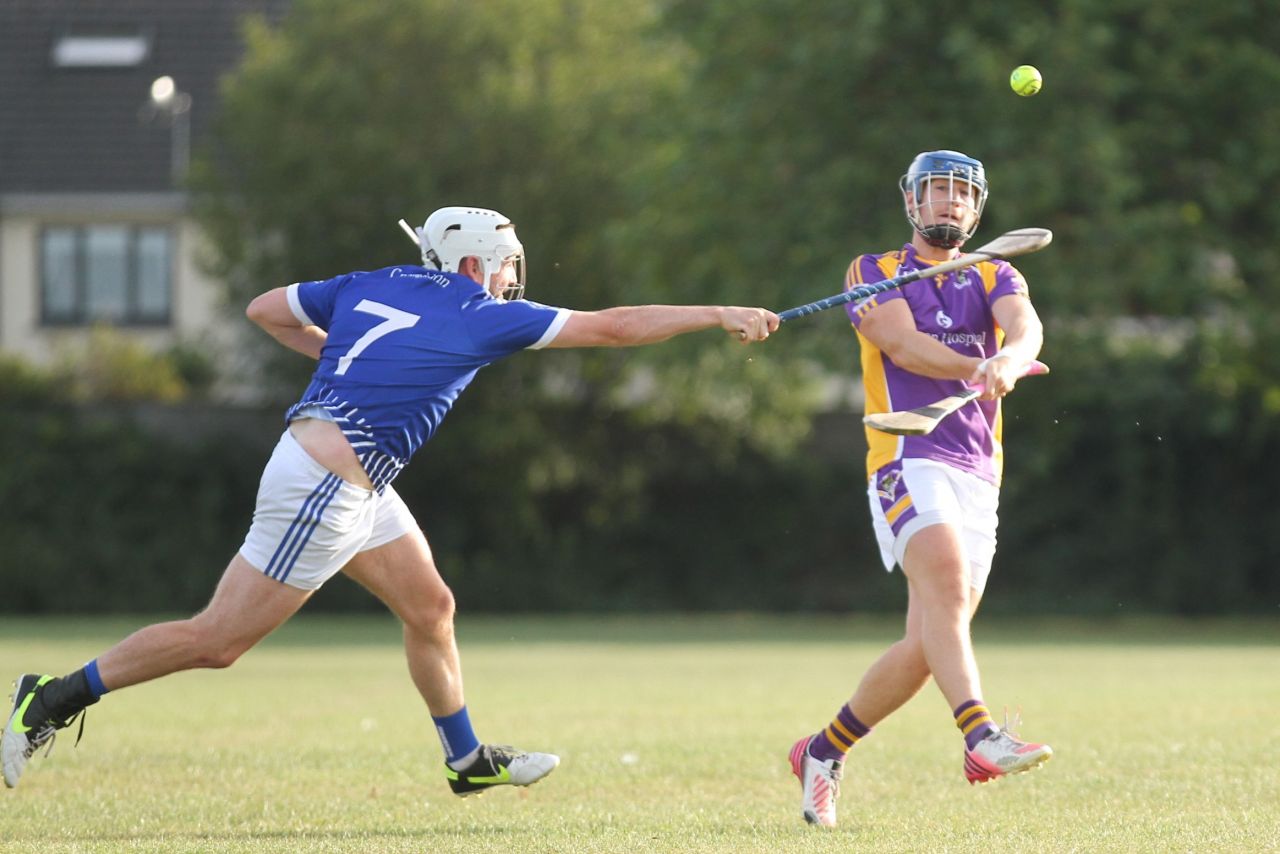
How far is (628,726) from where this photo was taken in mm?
11180

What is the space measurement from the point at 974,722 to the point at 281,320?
2.86 m

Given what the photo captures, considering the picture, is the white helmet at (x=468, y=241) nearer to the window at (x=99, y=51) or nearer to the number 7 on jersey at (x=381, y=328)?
the number 7 on jersey at (x=381, y=328)

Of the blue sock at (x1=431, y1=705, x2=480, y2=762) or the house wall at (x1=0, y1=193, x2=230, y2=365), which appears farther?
the house wall at (x1=0, y1=193, x2=230, y2=365)

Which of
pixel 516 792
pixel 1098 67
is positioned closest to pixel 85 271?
pixel 1098 67

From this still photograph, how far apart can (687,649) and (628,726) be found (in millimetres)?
8759

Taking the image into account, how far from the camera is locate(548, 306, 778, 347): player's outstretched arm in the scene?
686cm

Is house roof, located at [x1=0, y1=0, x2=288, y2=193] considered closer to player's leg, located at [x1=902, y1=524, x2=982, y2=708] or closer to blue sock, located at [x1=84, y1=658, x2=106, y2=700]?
blue sock, located at [x1=84, y1=658, x2=106, y2=700]

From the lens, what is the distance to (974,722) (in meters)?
6.64

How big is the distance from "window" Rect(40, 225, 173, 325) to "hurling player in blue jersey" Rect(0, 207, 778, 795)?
29.4 m

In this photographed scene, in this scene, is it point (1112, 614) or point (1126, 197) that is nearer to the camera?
point (1126, 197)

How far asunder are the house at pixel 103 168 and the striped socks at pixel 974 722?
29.7 meters

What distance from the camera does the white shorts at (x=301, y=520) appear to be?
692cm

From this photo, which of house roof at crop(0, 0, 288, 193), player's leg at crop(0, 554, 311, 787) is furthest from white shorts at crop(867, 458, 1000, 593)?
house roof at crop(0, 0, 288, 193)

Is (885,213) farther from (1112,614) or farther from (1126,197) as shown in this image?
(1112,614)
